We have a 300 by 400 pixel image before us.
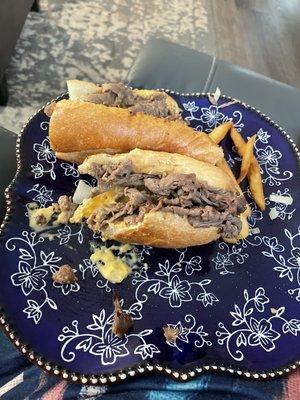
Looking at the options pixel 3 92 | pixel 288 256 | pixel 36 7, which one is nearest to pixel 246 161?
pixel 288 256

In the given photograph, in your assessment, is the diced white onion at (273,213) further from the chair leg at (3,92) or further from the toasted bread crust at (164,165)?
the chair leg at (3,92)

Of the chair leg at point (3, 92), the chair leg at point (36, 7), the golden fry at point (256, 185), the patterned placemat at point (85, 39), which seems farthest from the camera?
the chair leg at point (36, 7)

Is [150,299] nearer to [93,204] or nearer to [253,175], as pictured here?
[93,204]

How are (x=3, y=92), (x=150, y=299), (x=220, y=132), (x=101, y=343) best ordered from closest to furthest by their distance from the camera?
(x=101, y=343) → (x=150, y=299) → (x=220, y=132) → (x=3, y=92)

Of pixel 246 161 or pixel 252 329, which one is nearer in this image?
pixel 252 329

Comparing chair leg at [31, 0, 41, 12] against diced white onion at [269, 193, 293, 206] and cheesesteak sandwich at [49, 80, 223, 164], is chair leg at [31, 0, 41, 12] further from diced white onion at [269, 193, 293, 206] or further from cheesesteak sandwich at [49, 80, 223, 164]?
diced white onion at [269, 193, 293, 206]

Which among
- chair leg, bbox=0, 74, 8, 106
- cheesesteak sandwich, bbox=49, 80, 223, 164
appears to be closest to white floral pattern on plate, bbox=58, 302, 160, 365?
cheesesteak sandwich, bbox=49, 80, 223, 164

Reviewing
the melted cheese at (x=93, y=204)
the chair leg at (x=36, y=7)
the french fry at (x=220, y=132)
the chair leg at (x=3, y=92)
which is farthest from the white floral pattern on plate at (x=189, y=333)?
the chair leg at (x=36, y=7)
